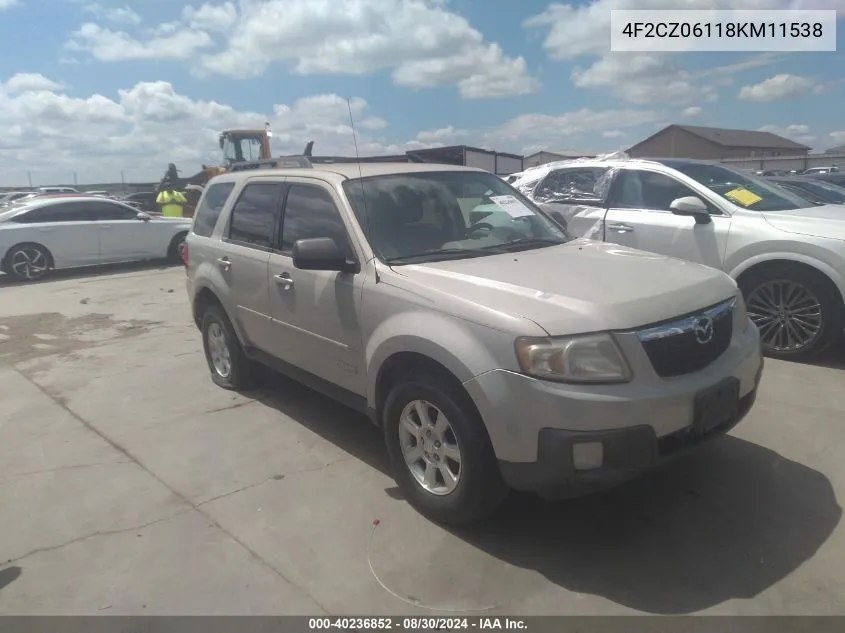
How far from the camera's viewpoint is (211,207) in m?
5.52

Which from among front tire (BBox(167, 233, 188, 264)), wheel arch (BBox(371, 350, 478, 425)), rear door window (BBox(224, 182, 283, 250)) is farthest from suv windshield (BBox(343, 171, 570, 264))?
front tire (BBox(167, 233, 188, 264))

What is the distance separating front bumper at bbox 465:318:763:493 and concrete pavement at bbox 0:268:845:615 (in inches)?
19.4

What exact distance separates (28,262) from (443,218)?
36.8 ft

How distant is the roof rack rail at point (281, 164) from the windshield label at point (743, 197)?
12.9 ft

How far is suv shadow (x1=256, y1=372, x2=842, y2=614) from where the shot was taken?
279cm

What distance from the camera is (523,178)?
26.7ft

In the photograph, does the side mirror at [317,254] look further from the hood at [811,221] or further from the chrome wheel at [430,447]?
the hood at [811,221]

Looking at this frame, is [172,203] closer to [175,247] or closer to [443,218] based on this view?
[175,247]

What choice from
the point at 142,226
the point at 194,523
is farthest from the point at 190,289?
the point at 142,226

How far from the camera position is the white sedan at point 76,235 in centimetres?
1233

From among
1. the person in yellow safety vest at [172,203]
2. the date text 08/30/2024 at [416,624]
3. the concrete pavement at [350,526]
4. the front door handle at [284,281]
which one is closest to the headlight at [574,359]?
the concrete pavement at [350,526]

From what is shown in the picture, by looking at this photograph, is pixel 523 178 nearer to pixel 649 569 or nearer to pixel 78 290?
pixel 649 569

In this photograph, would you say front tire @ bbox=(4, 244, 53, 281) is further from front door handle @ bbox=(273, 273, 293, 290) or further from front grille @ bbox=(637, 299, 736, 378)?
front grille @ bbox=(637, 299, 736, 378)

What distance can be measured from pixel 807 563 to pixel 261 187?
404 centimetres
